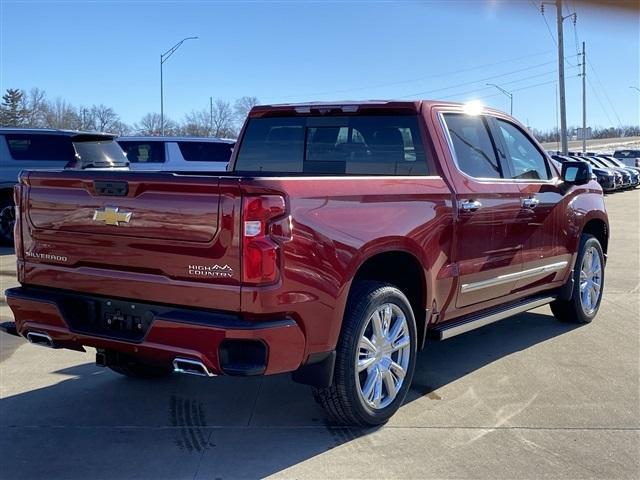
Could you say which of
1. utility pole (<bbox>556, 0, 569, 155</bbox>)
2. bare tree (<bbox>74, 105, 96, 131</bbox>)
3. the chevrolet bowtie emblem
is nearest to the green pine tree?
bare tree (<bbox>74, 105, 96, 131</bbox>)

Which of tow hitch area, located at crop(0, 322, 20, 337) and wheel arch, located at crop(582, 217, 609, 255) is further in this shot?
wheel arch, located at crop(582, 217, 609, 255)

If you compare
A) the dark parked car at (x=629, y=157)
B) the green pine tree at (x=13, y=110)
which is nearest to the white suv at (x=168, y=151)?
the dark parked car at (x=629, y=157)

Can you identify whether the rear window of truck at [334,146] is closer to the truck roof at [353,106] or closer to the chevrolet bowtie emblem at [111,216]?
the truck roof at [353,106]

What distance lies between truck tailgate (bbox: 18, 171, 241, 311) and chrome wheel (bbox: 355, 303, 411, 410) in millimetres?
1042

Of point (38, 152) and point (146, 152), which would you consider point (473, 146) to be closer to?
point (38, 152)

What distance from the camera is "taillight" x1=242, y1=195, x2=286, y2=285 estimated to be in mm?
3277

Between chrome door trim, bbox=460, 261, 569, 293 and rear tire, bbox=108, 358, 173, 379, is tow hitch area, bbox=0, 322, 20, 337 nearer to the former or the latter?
rear tire, bbox=108, 358, 173, 379

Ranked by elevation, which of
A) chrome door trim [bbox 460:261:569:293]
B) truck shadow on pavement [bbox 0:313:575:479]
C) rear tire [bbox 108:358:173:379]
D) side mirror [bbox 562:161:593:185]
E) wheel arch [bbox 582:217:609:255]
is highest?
side mirror [bbox 562:161:593:185]

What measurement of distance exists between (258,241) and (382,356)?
132 centimetres

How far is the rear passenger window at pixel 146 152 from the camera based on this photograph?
48.8 ft

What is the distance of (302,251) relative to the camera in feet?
11.3

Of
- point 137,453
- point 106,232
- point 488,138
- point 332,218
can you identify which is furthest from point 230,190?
point 488,138

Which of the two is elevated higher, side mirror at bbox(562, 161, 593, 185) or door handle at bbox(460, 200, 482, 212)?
side mirror at bbox(562, 161, 593, 185)

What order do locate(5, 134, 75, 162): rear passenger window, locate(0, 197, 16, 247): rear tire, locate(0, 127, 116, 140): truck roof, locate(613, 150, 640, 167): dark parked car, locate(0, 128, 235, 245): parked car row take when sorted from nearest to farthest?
1. locate(0, 128, 235, 245): parked car row
2. locate(0, 127, 116, 140): truck roof
3. locate(0, 197, 16, 247): rear tire
4. locate(5, 134, 75, 162): rear passenger window
5. locate(613, 150, 640, 167): dark parked car
